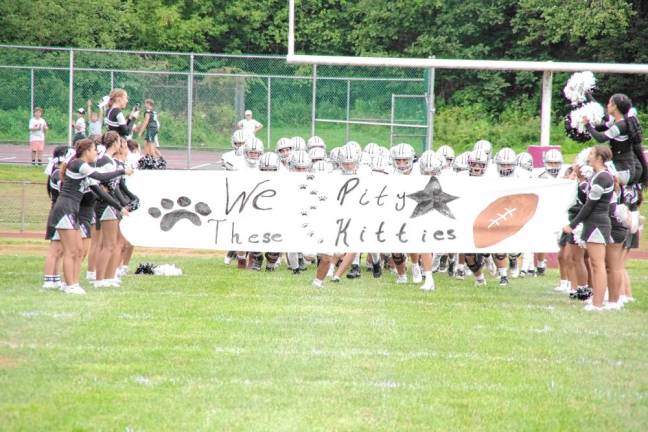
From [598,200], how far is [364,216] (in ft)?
9.50

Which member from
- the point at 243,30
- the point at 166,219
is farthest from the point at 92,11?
the point at 166,219

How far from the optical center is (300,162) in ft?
46.1

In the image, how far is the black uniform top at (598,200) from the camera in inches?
439

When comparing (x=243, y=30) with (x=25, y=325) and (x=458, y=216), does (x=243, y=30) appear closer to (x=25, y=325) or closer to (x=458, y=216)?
(x=458, y=216)

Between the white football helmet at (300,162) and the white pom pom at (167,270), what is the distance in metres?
1.85

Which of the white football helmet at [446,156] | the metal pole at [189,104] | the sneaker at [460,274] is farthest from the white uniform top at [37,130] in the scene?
the sneaker at [460,274]

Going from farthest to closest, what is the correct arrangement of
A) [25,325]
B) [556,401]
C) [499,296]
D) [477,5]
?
[477,5] < [499,296] < [25,325] < [556,401]

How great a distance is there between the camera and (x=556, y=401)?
748 centimetres

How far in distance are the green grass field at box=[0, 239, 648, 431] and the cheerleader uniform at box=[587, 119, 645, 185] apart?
1.39 meters

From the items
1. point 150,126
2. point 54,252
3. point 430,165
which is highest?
point 150,126

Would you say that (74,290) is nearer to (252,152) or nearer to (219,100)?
(252,152)

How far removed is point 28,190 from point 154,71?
136 inches

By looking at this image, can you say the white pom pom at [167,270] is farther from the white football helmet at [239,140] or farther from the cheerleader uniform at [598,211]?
the cheerleader uniform at [598,211]

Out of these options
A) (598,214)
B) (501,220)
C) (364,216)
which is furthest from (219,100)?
(598,214)
